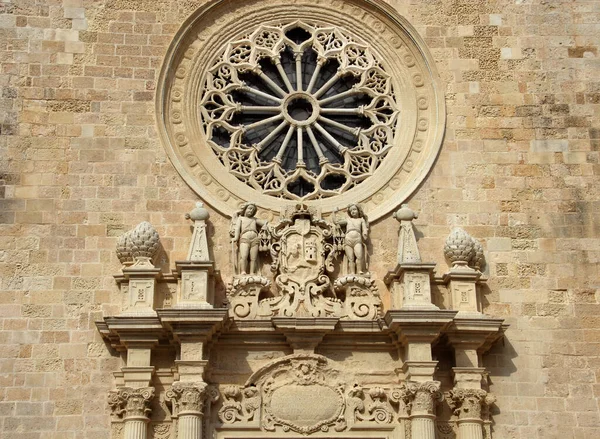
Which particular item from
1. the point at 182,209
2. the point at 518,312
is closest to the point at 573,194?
the point at 518,312

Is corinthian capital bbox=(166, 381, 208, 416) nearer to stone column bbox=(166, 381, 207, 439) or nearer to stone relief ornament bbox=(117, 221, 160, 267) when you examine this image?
stone column bbox=(166, 381, 207, 439)

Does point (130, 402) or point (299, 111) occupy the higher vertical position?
point (299, 111)

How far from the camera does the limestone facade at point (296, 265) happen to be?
38.3 feet

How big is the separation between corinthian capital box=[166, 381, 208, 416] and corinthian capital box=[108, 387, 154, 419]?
0.91 ft

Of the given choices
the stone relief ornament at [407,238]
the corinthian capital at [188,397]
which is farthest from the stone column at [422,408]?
the corinthian capital at [188,397]

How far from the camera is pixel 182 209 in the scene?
12641mm

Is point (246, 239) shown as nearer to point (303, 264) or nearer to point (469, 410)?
point (303, 264)

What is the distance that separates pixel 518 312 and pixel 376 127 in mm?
2895

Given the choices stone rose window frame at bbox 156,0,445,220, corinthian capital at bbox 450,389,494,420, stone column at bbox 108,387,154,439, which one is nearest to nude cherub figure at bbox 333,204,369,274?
stone rose window frame at bbox 156,0,445,220

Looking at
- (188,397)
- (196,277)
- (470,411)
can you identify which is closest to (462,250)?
(470,411)

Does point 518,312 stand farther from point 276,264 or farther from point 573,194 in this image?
point 276,264

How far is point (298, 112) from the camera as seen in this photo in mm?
13578

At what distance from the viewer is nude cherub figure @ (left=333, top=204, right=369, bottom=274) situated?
12.3m

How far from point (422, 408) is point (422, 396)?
127 millimetres
